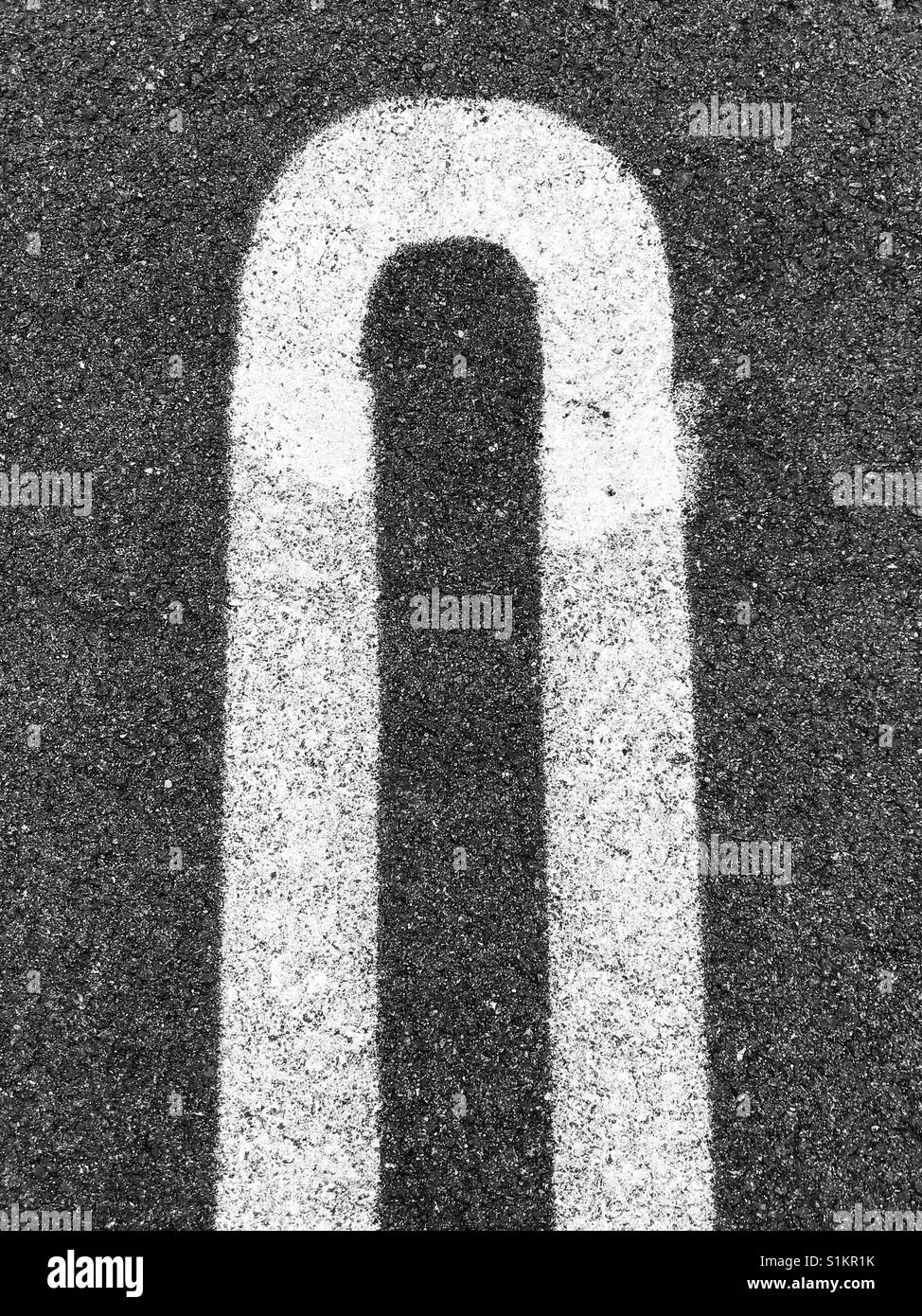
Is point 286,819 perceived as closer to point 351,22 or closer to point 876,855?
point 876,855

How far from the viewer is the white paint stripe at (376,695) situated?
2277 mm

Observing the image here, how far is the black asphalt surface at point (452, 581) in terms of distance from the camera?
7.57 feet

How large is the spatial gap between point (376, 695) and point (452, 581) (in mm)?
368

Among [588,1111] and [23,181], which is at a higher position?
[23,181]

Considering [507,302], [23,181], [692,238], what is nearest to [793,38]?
[692,238]

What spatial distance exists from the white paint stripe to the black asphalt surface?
0.23 feet

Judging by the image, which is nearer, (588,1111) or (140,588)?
(588,1111)

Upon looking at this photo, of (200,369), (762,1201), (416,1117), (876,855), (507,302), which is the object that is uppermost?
(507,302)

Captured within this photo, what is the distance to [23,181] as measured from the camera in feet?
8.38

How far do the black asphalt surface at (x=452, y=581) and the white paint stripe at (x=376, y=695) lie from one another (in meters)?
0.07

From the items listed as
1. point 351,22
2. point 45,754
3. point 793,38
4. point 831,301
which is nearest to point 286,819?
point 45,754

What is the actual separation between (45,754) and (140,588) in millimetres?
515

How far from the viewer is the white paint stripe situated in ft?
7.47

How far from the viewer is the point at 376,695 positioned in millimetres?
2396
